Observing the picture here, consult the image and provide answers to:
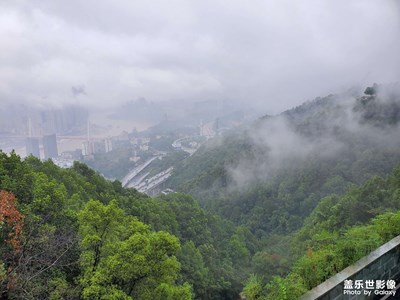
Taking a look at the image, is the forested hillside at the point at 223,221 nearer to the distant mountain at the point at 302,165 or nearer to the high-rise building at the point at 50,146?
the distant mountain at the point at 302,165

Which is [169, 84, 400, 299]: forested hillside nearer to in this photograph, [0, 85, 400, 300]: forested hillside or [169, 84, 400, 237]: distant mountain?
[169, 84, 400, 237]: distant mountain

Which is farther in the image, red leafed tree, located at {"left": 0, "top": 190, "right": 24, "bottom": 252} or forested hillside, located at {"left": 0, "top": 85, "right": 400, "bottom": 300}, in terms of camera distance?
red leafed tree, located at {"left": 0, "top": 190, "right": 24, "bottom": 252}

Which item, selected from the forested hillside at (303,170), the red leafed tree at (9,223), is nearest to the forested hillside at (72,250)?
the red leafed tree at (9,223)

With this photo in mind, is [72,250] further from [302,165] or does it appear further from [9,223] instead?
[302,165]

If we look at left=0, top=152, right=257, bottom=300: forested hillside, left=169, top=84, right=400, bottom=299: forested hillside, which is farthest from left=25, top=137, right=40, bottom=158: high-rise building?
left=0, top=152, right=257, bottom=300: forested hillside

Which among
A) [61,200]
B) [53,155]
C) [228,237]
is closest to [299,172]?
[228,237]

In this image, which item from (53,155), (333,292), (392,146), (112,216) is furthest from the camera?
(53,155)

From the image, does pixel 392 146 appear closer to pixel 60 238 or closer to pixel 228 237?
pixel 228 237
